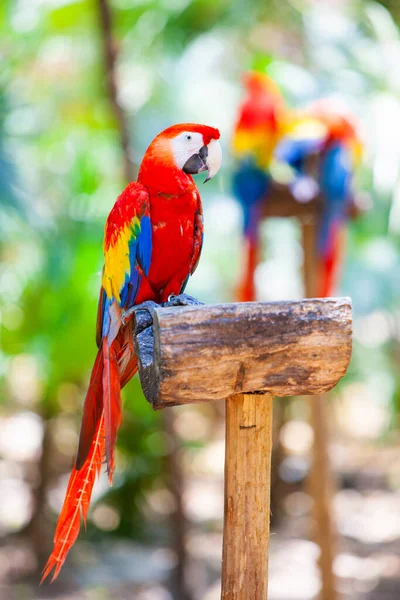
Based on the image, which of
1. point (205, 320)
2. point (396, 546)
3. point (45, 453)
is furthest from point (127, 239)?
point (396, 546)

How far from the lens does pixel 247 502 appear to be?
1009 mm

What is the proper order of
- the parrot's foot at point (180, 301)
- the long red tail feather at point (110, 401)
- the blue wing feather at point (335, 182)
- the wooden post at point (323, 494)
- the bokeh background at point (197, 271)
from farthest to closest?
1. the bokeh background at point (197, 271)
2. the wooden post at point (323, 494)
3. the blue wing feather at point (335, 182)
4. the parrot's foot at point (180, 301)
5. the long red tail feather at point (110, 401)

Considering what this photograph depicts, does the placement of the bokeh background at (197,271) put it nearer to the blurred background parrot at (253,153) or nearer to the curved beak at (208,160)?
the blurred background parrot at (253,153)

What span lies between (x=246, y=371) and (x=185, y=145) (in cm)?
39

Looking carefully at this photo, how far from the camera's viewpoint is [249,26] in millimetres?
3652

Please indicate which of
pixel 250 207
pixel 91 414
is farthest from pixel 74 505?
pixel 250 207

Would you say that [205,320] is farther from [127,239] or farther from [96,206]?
[96,206]

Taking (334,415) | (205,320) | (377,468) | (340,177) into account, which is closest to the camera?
(205,320)

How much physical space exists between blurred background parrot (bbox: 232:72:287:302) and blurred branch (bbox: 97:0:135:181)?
1.92ft

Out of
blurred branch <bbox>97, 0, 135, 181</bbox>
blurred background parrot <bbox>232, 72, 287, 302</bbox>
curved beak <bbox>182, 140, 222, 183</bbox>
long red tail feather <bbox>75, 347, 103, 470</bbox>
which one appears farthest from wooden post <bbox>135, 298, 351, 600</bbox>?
blurred branch <bbox>97, 0, 135, 181</bbox>

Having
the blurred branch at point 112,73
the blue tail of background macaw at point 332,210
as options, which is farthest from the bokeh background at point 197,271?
the blue tail of background macaw at point 332,210

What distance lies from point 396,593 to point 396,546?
44cm

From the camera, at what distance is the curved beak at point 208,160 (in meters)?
1.09

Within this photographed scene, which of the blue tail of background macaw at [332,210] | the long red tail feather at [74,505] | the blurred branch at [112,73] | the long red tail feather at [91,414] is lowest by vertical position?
the long red tail feather at [74,505]
